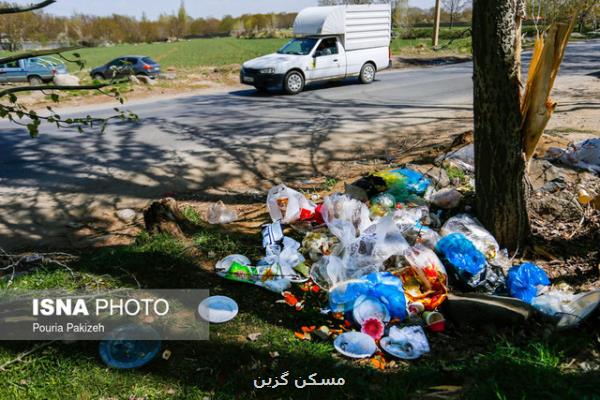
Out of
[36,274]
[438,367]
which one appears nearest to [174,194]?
[36,274]

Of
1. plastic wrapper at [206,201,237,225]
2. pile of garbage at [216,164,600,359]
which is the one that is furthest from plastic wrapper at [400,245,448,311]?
plastic wrapper at [206,201,237,225]

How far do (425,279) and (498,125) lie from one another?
1.36 m

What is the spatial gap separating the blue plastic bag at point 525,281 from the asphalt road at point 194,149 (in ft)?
12.0

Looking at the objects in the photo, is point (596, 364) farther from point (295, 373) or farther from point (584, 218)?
Result: point (584, 218)

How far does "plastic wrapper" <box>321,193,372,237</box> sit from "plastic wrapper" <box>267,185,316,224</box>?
319mm

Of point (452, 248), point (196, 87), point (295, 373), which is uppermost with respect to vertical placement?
point (196, 87)

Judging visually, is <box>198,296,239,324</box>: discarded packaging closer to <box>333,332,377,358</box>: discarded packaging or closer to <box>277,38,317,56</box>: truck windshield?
<box>333,332,377,358</box>: discarded packaging

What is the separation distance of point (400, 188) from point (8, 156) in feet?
22.4

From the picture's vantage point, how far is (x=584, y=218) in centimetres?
446

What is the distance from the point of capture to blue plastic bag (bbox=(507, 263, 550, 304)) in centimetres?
350

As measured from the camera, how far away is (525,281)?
354 cm

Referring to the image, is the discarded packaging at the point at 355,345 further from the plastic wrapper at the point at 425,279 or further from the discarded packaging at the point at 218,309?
the discarded packaging at the point at 218,309

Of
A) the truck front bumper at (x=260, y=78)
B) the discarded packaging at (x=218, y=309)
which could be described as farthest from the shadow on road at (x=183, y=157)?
the truck front bumper at (x=260, y=78)

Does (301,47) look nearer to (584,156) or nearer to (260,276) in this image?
(584,156)
